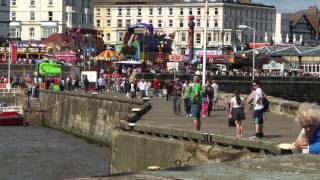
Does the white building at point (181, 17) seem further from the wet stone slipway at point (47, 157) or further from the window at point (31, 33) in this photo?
the wet stone slipway at point (47, 157)

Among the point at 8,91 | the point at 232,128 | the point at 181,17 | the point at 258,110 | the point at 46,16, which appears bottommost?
the point at 8,91

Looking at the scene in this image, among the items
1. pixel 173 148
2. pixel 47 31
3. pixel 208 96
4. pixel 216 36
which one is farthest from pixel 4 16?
pixel 173 148

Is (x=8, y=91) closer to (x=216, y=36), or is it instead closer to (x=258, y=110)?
(x=258, y=110)

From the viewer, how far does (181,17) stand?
609ft

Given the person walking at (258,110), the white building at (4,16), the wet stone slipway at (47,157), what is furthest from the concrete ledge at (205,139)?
the white building at (4,16)

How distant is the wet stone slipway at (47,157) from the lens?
3073 centimetres

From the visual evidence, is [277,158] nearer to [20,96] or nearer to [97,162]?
[97,162]

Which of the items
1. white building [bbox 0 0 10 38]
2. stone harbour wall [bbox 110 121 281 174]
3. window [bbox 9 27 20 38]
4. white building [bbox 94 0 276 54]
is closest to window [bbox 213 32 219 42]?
white building [bbox 94 0 276 54]

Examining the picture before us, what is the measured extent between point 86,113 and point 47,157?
14.8 m

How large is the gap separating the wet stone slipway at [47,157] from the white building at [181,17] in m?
129

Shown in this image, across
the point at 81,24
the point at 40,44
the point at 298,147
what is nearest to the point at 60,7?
the point at 81,24

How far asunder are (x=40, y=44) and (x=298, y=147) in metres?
101

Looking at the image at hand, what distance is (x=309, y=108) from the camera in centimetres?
956

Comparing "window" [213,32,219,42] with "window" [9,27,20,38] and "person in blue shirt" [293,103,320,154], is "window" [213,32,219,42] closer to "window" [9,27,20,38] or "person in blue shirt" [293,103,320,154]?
"window" [9,27,20,38]
